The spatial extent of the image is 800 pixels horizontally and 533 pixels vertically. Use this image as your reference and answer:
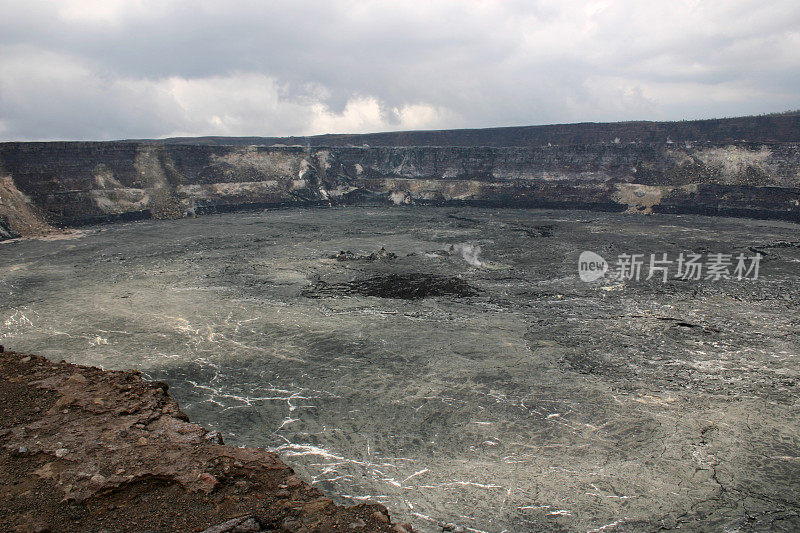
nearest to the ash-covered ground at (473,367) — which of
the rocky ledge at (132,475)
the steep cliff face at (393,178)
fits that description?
the rocky ledge at (132,475)

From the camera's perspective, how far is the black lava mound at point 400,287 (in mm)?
24141

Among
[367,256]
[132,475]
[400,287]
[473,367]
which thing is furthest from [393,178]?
[132,475]

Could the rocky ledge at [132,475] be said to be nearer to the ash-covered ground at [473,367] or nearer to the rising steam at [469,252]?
the ash-covered ground at [473,367]

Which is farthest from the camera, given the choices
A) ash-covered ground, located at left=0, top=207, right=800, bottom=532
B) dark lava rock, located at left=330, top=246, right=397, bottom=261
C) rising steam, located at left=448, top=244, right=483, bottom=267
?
dark lava rock, located at left=330, top=246, right=397, bottom=261

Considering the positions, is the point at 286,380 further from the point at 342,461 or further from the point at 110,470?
the point at 110,470

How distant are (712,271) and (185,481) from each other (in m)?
29.5

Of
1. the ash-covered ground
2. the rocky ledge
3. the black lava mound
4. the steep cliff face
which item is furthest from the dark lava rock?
the steep cliff face

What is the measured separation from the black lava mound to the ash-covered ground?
0.64 ft

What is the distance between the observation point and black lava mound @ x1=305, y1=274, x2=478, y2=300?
24141 millimetres

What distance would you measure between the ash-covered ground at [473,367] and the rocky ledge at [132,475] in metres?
2.97

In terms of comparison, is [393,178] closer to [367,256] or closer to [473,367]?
[367,256]

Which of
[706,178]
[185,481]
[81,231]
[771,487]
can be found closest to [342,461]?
[185,481]

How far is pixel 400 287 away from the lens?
2542 centimetres

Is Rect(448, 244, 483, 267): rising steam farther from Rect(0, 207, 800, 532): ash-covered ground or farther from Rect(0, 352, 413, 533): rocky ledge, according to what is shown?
Rect(0, 352, 413, 533): rocky ledge
